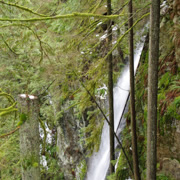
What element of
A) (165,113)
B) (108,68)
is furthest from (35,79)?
(165,113)

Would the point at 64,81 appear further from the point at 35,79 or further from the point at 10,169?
the point at 10,169

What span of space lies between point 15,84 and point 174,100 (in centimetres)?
707

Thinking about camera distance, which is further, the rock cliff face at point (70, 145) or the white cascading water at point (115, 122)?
the rock cliff face at point (70, 145)

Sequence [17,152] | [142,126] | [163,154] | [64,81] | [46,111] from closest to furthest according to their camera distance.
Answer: [163,154] < [64,81] < [142,126] < [17,152] < [46,111]

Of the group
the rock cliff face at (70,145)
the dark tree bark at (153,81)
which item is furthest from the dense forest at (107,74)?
the rock cliff face at (70,145)

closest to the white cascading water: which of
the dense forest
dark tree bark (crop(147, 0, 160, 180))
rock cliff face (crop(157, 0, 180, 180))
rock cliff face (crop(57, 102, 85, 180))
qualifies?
the dense forest

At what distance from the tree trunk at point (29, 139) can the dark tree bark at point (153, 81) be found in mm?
2450

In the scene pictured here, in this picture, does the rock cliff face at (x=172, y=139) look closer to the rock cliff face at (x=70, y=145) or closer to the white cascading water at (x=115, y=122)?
the white cascading water at (x=115, y=122)

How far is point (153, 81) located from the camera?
311 centimetres

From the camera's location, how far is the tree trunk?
426cm

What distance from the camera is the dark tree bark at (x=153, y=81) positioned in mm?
3023

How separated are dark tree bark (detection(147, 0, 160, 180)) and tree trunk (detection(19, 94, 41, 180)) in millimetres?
2450

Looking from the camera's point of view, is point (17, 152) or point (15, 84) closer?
point (15, 84)

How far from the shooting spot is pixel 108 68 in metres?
5.70
